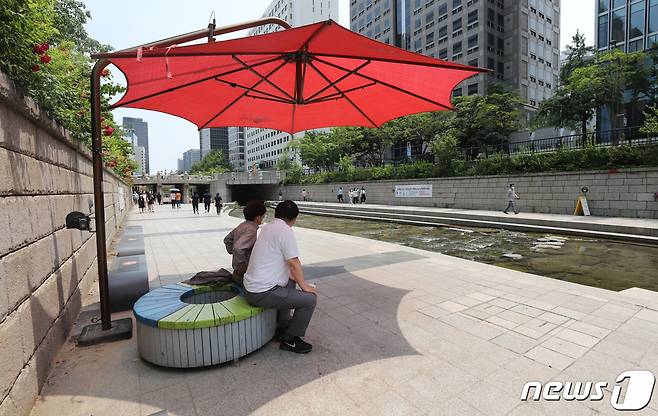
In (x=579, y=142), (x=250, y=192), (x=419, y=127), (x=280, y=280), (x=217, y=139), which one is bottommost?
(x=280, y=280)

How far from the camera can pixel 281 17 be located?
102 metres

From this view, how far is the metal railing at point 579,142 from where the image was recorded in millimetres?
14865

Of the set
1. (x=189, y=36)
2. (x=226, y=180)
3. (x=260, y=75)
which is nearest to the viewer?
(x=189, y=36)

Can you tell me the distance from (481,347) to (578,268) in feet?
18.7

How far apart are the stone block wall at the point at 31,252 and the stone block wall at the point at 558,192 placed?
62.5 feet

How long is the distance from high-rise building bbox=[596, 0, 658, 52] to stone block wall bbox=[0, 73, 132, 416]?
46.7 metres

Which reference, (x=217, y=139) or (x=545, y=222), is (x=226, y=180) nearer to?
(x=545, y=222)

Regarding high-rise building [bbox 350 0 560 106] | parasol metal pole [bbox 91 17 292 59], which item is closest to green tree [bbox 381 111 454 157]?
high-rise building [bbox 350 0 560 106]

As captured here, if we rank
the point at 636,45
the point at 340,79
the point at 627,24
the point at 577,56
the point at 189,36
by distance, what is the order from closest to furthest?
the point at 189,36 < the point at 340,79 < the point at 577,56 < the point at 636,45 < the point at 627,24

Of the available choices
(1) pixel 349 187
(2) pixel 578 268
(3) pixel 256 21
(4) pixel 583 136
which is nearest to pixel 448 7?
(1) pixel 349 187

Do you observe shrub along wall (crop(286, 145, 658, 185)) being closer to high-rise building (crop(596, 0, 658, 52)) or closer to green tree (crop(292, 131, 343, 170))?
green tree (crop(292, 131, 343, 170))

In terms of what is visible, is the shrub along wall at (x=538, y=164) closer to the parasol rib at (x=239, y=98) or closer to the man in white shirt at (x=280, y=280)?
the parasol rib at (x=239, y=98)

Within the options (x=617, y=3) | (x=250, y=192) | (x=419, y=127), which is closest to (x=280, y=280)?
(x=419, y=127)

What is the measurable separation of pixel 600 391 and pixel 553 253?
24.6 feet
